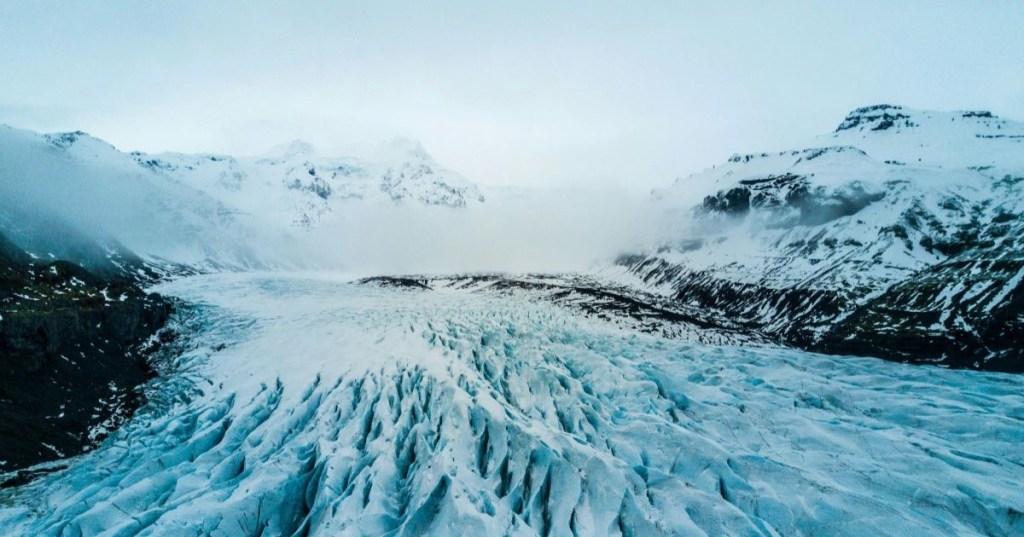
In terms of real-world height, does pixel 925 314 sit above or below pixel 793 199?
below

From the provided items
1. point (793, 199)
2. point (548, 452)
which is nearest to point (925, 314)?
point (793, 199)

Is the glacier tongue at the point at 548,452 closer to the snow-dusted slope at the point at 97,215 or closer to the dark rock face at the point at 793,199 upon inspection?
the dark rock face at the point at 793,199

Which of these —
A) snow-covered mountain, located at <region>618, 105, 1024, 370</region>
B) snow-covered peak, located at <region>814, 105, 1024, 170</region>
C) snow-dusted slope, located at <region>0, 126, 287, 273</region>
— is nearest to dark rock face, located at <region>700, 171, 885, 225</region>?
snow-covered mountain, located at <region>618, 105, 1024, 370</region>

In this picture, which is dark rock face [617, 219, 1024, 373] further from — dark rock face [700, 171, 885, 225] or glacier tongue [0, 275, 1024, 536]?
glacier tongue [0, 275, 1024, 536]

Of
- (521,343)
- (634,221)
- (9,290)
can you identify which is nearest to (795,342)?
(521,343)

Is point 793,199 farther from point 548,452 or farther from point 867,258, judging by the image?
point 548,452

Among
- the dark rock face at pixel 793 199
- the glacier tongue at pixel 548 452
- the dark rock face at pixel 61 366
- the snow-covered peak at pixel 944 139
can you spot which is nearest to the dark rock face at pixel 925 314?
the dark rock face at pixel 793 199

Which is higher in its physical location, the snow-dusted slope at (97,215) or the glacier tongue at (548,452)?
the snow-dusted slope at (97,215)
